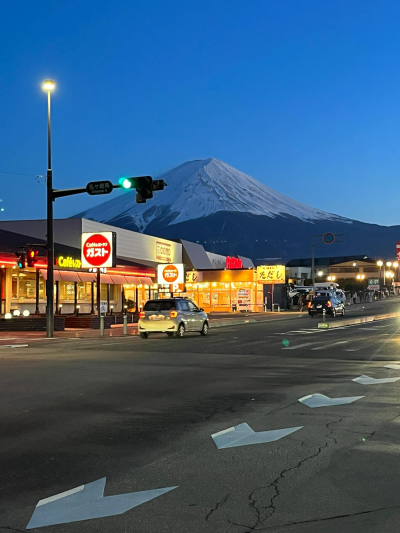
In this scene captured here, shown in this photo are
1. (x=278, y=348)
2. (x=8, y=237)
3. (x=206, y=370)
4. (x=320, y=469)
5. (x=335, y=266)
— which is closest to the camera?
(x=320, y=469)

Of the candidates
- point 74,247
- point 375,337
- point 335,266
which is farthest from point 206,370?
point 335,266

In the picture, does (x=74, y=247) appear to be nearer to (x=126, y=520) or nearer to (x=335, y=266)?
(x=126, y=520)

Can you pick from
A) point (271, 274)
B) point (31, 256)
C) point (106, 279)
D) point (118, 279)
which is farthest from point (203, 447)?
point (271, 274)

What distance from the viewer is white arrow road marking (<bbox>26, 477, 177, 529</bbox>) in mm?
4973

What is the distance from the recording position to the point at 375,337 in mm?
27531

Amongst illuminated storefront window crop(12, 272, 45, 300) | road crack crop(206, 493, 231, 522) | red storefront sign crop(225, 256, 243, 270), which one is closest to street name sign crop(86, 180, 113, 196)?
illuminated storefront window crop(12, 272, 45, 300)

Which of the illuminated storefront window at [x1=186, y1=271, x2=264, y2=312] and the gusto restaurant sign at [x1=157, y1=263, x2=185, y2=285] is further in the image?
the illuminated storefront window at [x1=186, y1=271, x2=264, y2=312]

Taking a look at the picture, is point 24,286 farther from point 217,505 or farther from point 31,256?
point 217,505

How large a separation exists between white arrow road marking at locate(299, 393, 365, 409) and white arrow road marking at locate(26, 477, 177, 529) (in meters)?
4.99

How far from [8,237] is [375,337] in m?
23.4

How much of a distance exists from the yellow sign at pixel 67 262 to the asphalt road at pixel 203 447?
25.5 meters

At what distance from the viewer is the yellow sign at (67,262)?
4105 centimetres

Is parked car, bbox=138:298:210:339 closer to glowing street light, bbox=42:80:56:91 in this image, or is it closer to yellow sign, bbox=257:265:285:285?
glowing street light, bbox=42:80:56:91


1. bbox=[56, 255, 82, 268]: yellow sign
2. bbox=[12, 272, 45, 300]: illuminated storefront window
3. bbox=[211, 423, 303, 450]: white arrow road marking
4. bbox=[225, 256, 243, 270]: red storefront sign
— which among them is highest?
bbox=[225, 256, 243, 270]: red storefront sign
